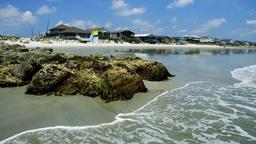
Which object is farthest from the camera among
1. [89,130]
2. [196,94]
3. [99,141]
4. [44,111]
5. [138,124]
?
[196,94]

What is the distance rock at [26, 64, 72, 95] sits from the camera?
10.9 m

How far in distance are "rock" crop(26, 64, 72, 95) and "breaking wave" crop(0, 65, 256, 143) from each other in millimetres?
3444

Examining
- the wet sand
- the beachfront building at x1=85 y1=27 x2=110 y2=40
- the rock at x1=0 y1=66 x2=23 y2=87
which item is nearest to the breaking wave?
the wet sand

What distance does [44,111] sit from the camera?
8.79 meters

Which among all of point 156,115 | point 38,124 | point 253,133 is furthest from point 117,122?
point 253,133

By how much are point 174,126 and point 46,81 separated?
5.26 m

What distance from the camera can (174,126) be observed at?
789 cm

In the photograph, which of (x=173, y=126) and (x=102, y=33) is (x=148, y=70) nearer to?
(x=173, y=126)

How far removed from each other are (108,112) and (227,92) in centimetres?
653

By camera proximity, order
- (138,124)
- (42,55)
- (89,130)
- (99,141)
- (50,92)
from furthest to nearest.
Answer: (42,55), (50,92), (138,124), (89,130), (99,141)

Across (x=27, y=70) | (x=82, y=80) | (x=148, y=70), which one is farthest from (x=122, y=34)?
(x=82, y=80)

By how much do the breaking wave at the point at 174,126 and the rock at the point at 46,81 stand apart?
11.3 ft

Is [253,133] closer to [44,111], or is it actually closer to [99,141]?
[99,141]

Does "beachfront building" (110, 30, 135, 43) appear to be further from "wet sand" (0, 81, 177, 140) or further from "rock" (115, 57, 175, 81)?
"wet sand" (0, 81, 177, 140)
